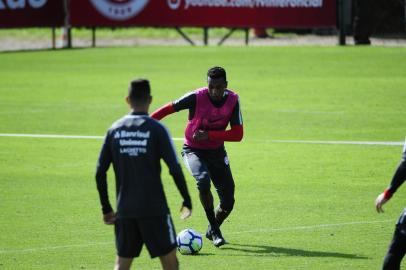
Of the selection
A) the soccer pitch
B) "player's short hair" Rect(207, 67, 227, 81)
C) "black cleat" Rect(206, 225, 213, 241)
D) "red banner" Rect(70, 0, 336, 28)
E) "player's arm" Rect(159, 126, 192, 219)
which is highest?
"player's arm" Rect(159, 126, 192, 219)

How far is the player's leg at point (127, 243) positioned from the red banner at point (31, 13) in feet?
103

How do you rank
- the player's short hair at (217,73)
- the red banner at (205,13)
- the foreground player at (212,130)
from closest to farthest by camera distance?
1. the player's short hair at (217,73)
2. the foreground player at (212,130)
3. the red banner at (205,13)

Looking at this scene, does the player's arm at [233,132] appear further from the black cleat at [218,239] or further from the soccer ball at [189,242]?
the soccer ball at [189,242]

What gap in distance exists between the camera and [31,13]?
40.8 m

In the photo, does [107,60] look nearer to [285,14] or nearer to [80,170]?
[285,14]

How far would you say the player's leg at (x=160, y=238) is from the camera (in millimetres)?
9039

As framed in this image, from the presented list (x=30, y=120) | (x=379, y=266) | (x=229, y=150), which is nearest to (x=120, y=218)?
(x=379, y=266)

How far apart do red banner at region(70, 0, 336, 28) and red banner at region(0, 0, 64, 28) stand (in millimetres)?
617

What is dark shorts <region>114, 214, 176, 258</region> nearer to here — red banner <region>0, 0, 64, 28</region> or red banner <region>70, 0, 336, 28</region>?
red banner <region>70, 0, 336, 28</region>

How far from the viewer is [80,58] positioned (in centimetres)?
3888

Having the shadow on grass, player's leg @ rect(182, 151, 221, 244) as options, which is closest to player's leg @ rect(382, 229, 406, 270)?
the shadow on grass

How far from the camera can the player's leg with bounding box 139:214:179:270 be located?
9039mm

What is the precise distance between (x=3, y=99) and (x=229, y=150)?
10110 millimetres

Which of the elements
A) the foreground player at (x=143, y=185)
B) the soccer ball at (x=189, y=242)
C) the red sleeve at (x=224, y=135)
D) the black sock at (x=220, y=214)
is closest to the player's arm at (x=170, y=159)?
the foreground player at (x=143, y=185)
